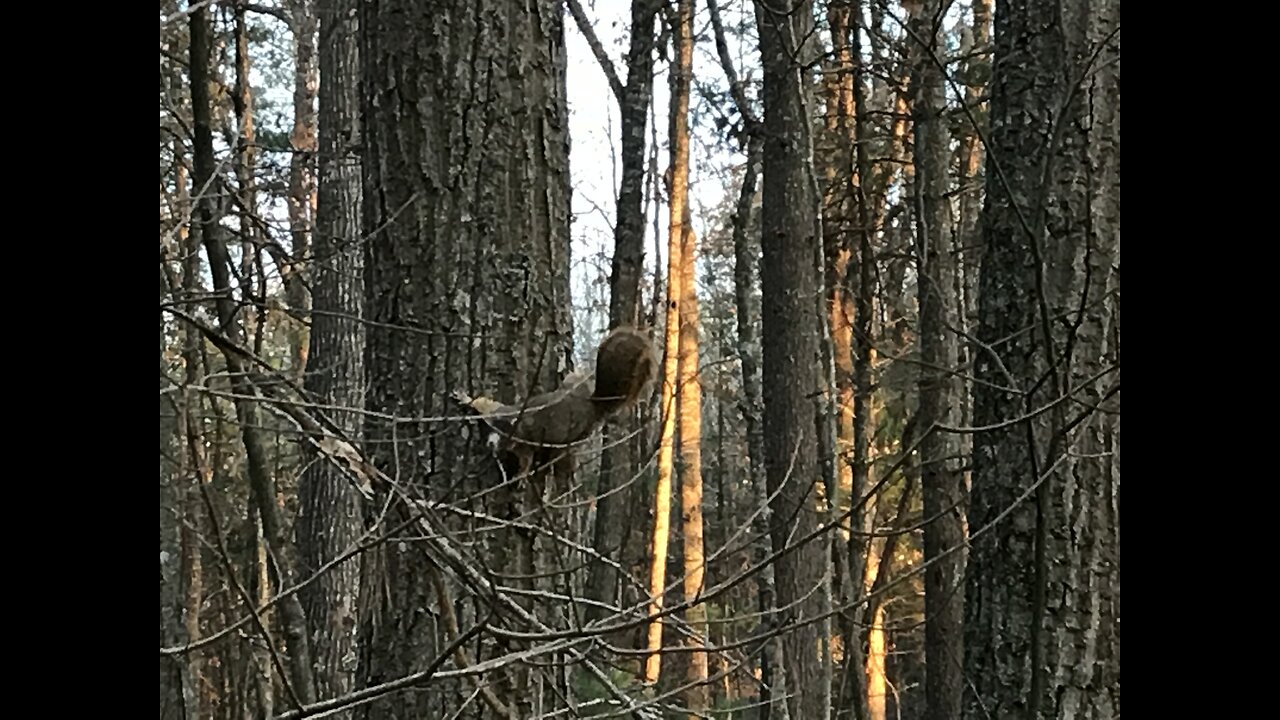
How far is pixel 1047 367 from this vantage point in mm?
3441

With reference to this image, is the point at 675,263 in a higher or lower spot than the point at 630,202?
lower

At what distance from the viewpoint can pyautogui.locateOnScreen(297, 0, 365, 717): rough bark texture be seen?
260 inches

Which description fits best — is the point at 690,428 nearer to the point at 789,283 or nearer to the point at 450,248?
the point at 789,283

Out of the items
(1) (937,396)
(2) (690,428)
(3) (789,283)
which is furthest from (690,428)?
(3) (789,283)

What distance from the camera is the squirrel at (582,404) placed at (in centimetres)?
274

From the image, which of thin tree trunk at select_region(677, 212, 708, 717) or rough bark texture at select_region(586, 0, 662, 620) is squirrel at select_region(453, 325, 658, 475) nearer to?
rough bark texture at select_region(586, 0, 662, 620)

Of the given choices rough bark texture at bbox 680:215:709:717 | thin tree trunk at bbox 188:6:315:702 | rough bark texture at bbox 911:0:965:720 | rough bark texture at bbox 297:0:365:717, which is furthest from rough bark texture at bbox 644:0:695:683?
thin tree trunk at bbox 188:6:315:702

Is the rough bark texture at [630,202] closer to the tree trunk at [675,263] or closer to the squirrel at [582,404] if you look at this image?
the tree trunk at [675,263]

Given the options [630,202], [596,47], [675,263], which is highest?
[596,47]

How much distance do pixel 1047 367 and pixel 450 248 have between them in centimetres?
187

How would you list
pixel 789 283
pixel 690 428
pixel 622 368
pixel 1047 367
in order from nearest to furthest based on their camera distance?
1. pixel 622 368
2. pixel 1047 367
3. pixel 789 283
4. pixel 690 428

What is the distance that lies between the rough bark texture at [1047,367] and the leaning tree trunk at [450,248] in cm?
150

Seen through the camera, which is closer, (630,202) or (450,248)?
(450,248)
